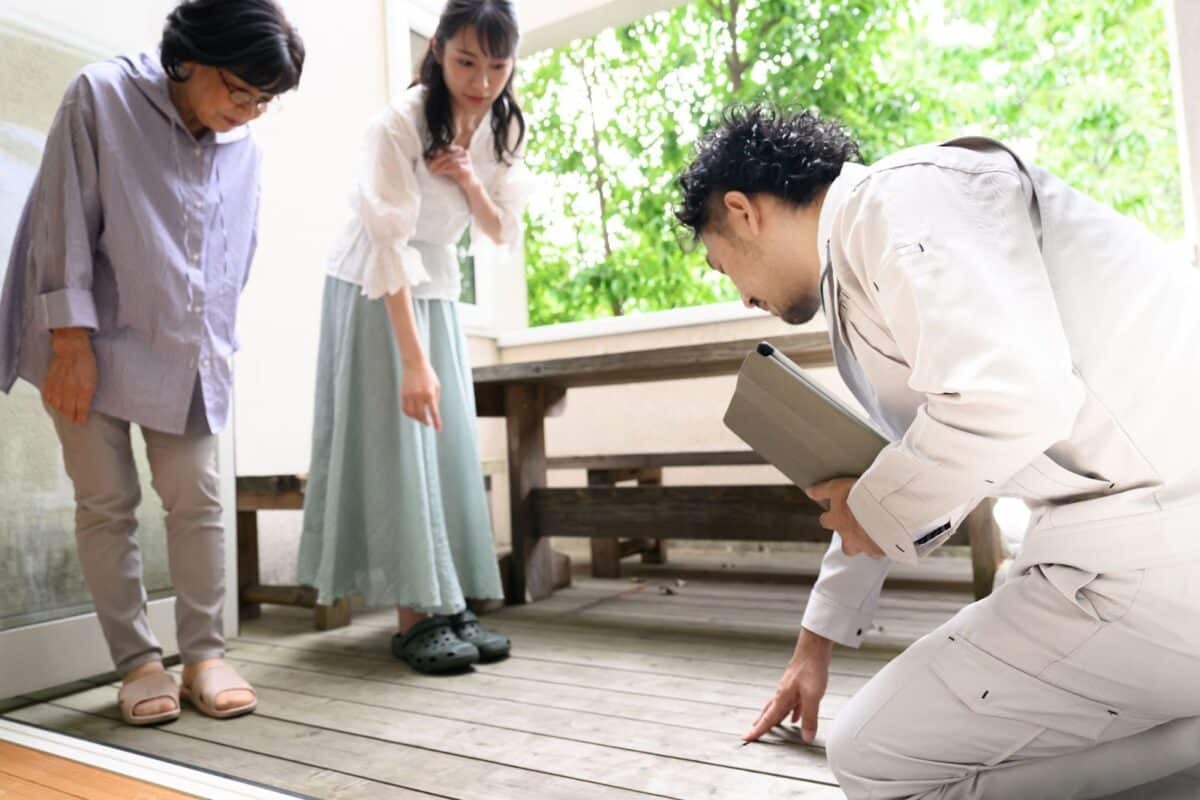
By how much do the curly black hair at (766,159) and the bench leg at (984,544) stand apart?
1171mm

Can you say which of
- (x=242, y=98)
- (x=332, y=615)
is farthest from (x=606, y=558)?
(x=242, y=98)

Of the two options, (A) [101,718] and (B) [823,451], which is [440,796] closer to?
(B) [823,451]

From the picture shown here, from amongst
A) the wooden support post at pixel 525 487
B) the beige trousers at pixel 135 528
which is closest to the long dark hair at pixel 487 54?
the beige trousers at pixel 135 528

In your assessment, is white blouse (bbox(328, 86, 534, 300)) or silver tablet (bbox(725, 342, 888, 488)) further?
white blouse (bbox(328, 86, 534, 300))

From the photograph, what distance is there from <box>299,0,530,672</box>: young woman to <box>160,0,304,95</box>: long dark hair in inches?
11.2

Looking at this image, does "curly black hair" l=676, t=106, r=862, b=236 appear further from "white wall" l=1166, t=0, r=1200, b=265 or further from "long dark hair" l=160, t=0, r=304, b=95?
"white wall" l=1166, t=0, r=1200, b=265

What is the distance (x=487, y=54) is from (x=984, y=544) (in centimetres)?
147

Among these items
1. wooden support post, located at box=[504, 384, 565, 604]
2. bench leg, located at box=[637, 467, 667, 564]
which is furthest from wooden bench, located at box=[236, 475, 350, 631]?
bench leg, located at box=[637, 467, 667, 564]

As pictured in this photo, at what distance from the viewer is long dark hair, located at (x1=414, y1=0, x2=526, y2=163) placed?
1.65m

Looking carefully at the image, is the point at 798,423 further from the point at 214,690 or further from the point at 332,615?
the point at 332,615

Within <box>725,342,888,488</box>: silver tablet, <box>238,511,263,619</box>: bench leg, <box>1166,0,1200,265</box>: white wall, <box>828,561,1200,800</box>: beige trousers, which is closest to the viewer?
<box>828,561,1200,800</box>: beige trousers

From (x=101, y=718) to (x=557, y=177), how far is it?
14.2ft

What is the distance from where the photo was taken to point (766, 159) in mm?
988

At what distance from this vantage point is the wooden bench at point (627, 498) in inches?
77.2
